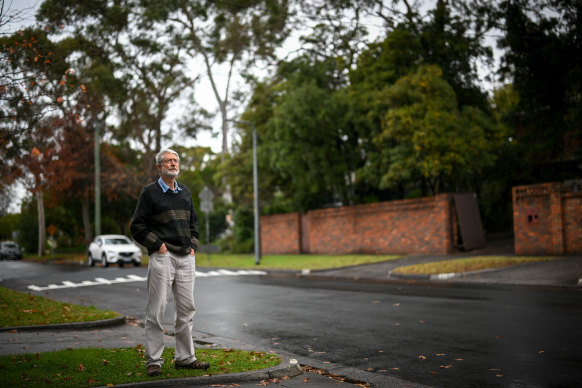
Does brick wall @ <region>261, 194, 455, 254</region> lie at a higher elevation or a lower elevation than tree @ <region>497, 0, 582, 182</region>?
lower

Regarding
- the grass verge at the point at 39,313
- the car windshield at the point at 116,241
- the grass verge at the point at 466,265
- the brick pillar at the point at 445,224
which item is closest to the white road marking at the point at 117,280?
the grass verge at the point at 39,313

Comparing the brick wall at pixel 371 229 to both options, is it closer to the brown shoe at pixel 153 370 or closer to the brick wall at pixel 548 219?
the brick wall at pixel 548 219

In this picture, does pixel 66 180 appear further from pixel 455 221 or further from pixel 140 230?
pixel 140 230

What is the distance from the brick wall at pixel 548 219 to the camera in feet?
59.9

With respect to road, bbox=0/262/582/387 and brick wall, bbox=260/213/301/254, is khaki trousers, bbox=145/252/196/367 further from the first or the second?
brick wall, bbox=260/213/301/254

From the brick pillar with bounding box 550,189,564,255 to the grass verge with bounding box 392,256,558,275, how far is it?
35.5 inches

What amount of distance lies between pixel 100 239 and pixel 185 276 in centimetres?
2629

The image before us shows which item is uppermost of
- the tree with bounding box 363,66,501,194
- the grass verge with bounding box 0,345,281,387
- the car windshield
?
the tree with bounding box 363,66,501,194

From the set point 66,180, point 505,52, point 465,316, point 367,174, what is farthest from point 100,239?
point 465,316

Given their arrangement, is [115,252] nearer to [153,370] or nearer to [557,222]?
[557,222]

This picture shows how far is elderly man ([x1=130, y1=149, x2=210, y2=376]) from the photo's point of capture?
224 inches

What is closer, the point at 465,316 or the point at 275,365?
the point at 275,365

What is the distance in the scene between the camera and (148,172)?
42.1 metres

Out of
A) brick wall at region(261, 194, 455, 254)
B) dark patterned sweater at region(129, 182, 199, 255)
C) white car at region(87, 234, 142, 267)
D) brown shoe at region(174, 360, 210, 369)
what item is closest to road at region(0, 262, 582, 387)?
brown shoe at region(174, 360, 210, 369)
